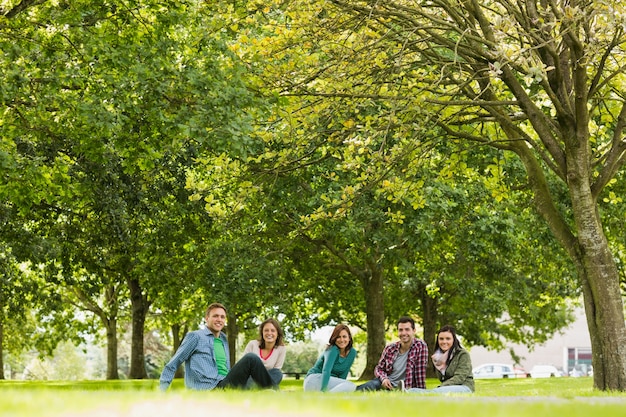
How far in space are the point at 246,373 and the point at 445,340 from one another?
3137 millimetres

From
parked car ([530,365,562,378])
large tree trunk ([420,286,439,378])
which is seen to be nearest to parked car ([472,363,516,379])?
parked car ([530,365,562,378])

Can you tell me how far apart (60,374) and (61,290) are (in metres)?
47.5

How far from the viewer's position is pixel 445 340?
1296 cm

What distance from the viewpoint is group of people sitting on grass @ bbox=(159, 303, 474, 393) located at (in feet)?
37.6

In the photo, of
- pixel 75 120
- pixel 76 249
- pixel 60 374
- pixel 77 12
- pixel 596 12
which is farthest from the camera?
pixel 60 374

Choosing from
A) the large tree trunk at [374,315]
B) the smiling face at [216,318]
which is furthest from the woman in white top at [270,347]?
the large tree trunk at [374,315]

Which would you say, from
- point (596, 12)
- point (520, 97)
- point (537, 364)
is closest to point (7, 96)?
point (520, 97)

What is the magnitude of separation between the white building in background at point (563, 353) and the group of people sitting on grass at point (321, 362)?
65.2 metres

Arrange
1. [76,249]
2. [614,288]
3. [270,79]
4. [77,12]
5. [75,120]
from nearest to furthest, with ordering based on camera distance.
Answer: [614,288], [270,79], [77,12], [75,120], [76,249]

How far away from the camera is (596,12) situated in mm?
10406

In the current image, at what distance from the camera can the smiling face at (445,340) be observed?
42.5ft

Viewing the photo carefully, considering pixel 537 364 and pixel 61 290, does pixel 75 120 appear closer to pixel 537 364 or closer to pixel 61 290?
pixel 61 290

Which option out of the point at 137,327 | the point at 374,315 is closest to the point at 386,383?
the point at 374,315

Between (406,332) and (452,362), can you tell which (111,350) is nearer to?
(406,332)
